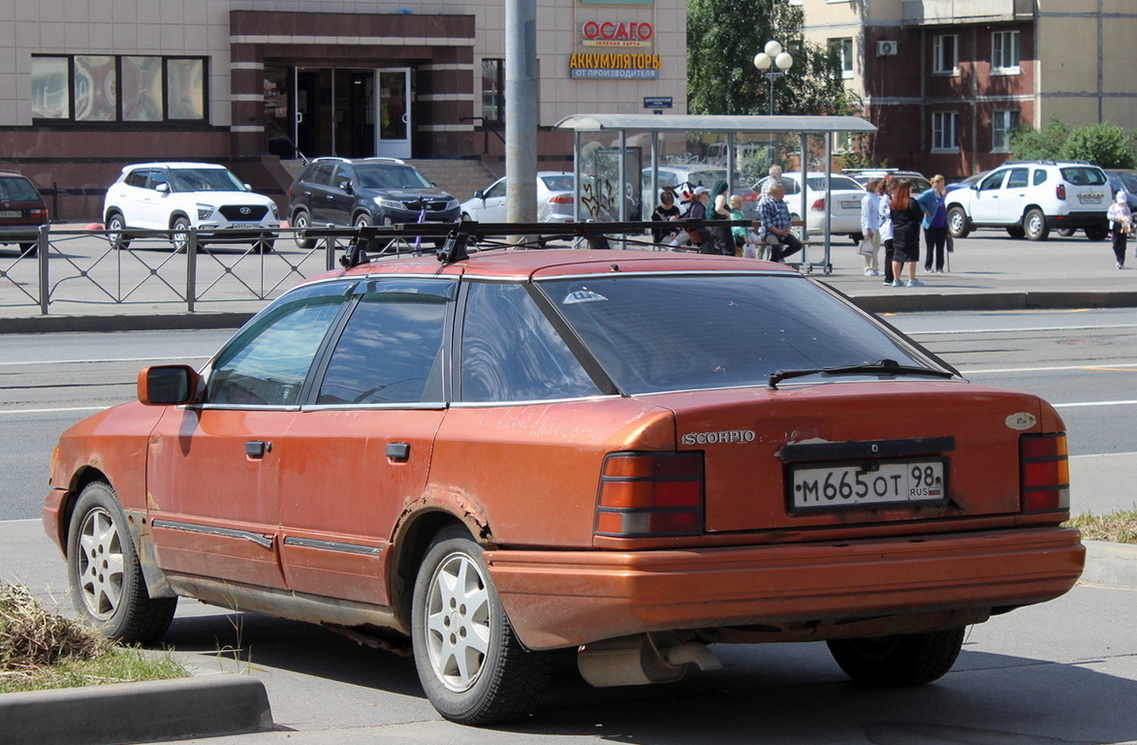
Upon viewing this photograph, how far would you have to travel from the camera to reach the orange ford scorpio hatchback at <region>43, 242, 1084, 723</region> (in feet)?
15.3

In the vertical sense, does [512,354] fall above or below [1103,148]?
below

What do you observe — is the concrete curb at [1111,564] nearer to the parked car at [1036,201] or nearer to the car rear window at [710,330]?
the car rear window at [710,330]

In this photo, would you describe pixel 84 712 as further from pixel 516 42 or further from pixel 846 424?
pixel 516 42

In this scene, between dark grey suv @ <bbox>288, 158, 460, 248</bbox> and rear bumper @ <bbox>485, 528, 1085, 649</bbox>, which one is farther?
dark grey suv @ <bbox>288, 158, 460, 248</bbox>

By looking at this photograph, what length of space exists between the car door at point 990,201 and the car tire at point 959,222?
0.64 ft

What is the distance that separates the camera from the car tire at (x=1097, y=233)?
38938mm

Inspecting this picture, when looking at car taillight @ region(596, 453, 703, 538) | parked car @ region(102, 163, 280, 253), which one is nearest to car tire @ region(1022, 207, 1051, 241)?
Answer: parked car @ region(102, 163, 280, 253)

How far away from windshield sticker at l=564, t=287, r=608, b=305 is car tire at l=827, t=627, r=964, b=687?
1.43 metres

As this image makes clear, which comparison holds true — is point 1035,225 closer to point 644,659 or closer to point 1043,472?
point 1043,472

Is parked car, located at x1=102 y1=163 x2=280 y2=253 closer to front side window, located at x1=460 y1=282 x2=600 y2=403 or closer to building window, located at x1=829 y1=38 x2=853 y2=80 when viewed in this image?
front side window, located at x1=460 y1=282 x2=600 y2=403

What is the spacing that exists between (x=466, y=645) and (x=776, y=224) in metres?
18.8

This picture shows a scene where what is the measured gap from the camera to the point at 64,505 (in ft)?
22.2

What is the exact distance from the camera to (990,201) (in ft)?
131

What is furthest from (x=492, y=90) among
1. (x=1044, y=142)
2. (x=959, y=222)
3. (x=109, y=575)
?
(x=109, y=575)
